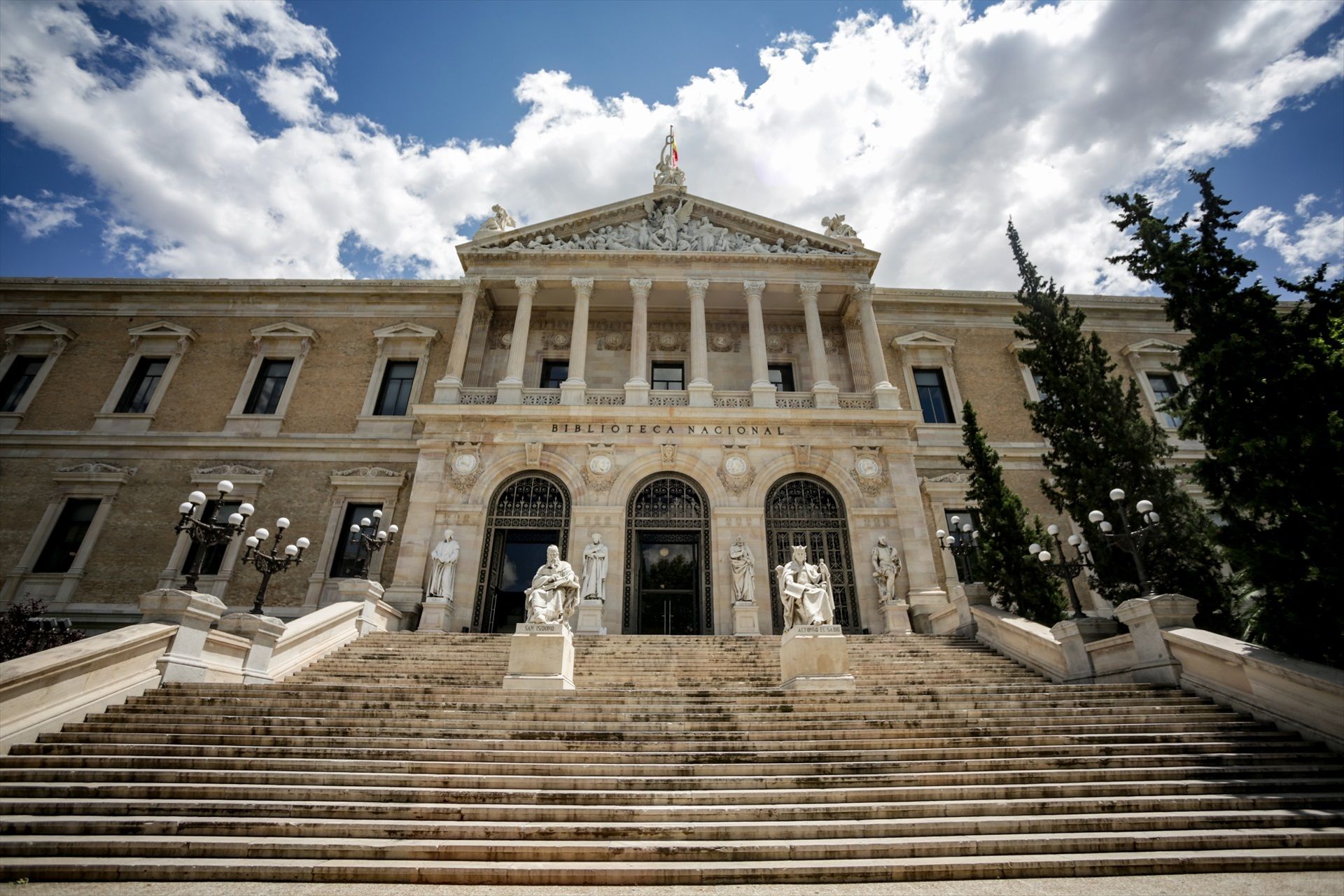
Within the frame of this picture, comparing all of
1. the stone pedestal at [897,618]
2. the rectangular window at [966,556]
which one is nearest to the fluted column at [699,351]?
the stone pedestal at [897,618]

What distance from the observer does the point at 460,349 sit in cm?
1931

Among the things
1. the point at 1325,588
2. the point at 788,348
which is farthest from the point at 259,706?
the point at 788,348

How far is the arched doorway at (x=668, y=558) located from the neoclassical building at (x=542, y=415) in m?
0.06

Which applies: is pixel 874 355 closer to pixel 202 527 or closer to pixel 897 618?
pixel 897 618

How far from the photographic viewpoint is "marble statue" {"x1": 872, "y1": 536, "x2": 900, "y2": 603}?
15969mm

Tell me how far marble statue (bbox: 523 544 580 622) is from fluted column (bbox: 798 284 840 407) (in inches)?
409

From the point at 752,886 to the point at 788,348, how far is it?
61.3 ft

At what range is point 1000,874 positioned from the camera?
4.84m

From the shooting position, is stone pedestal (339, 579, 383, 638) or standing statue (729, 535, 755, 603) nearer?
stone pedestal (339, 579, 383, 638)

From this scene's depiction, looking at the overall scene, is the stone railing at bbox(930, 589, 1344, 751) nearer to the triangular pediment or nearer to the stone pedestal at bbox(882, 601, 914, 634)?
the stone pedestal at bbox(882, 601, 914, 634)

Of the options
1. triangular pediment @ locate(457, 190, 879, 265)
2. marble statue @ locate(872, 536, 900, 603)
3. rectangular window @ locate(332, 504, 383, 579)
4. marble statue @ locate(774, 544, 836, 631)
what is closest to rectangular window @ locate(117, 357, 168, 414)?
rectangular window @ locate(332, 504, 383, 579)

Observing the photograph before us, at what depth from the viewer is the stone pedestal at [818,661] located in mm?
9375

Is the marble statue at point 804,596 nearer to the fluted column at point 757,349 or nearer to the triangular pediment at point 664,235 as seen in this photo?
the fluted column at point 757,349

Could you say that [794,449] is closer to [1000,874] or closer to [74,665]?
[1000,874]
